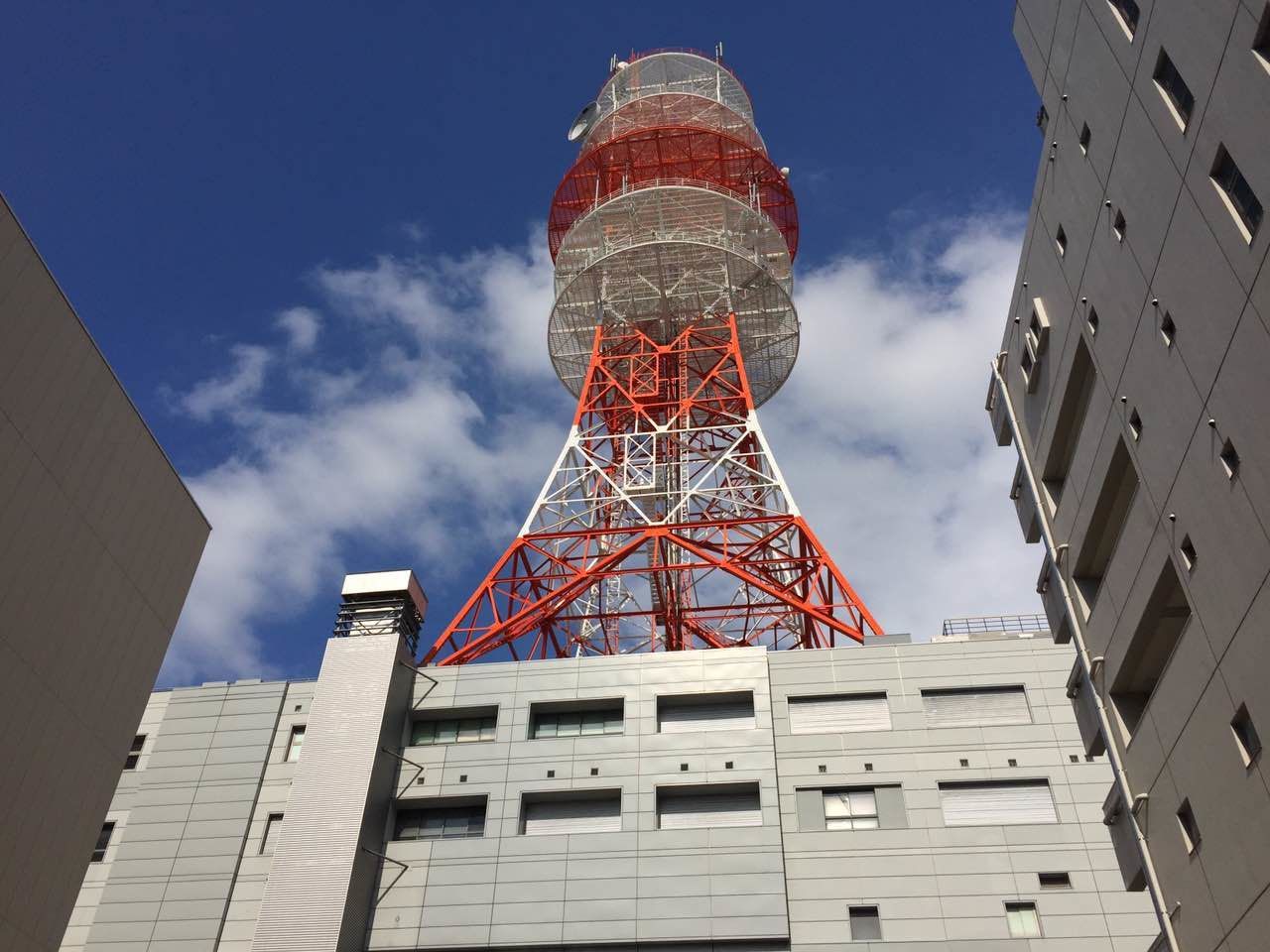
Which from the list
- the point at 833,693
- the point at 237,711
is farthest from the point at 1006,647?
the point at 237,711

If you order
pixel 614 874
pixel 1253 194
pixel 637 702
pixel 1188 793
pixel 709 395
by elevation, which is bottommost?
pixel 1188 793

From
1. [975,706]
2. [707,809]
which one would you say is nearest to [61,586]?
[707,809]

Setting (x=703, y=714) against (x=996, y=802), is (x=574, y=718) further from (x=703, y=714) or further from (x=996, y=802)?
(x=996, y=802)

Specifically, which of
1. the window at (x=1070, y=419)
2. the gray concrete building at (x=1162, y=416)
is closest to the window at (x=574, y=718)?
the gray concrete building at (x=1162, y=416)

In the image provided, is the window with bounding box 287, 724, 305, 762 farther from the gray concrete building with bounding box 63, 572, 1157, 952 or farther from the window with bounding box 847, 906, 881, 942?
the window with bounding box 847, 906, 881, 942

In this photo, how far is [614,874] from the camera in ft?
78.7

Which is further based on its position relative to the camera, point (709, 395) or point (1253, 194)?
point (709, 395)

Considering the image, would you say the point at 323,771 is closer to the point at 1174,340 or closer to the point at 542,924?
the point at 542,924

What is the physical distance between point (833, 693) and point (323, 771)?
475 inches

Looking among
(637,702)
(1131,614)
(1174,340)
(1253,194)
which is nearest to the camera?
(1253,194)

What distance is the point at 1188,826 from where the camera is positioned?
599 inches

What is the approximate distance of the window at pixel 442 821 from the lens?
85.1ft

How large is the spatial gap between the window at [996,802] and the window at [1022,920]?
189 cm

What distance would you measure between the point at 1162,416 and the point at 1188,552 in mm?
1870
